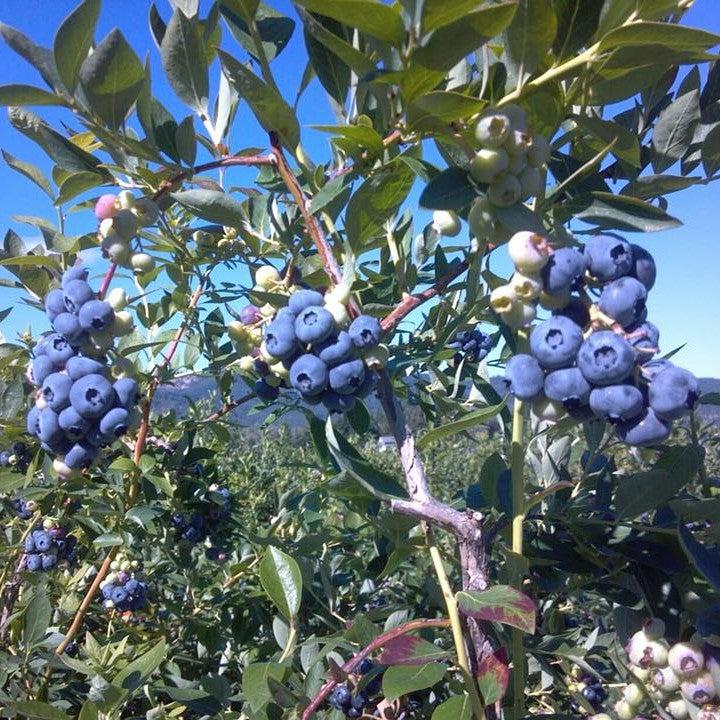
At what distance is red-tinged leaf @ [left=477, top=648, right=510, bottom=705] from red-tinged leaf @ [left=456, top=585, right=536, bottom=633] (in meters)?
0.08

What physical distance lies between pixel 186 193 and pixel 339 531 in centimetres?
122

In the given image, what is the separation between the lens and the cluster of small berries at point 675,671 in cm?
85

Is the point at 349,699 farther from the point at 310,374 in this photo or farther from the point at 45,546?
the point at 45,546

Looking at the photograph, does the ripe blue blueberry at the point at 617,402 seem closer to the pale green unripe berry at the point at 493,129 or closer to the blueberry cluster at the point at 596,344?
the blueberry cluster at the point at 596,344

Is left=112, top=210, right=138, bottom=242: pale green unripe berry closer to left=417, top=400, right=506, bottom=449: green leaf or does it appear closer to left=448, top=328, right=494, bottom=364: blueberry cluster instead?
left=417, top=400, right=506, bottom=449: green leaf

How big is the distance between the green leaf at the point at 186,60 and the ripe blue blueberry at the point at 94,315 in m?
0.32

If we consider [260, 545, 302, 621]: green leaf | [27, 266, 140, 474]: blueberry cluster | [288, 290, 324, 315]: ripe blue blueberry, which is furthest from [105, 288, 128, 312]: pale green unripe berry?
[260, 545, 302, 621]: green leaf

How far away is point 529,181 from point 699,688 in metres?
0.66

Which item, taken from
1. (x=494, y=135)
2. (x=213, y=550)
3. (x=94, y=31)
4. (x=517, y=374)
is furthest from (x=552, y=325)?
(x=213, y=550)

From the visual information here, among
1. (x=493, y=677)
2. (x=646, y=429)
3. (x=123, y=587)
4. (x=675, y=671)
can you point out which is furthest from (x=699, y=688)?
(x=123, y=587)

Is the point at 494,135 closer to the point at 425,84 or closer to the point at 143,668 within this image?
the point at 425,84

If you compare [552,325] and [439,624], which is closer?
[552,325]

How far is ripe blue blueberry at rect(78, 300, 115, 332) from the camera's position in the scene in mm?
928

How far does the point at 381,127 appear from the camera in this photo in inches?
34.9
